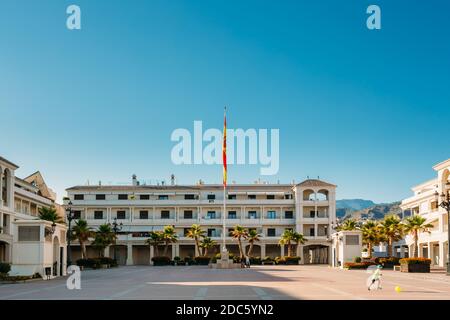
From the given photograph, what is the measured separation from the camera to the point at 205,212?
110000mm

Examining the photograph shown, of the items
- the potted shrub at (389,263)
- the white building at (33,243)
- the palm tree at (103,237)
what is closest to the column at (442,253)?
the potted shrub at (389,263)

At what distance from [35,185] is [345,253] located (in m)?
49.0

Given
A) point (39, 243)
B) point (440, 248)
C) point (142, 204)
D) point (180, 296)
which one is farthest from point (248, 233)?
point (180, 296)

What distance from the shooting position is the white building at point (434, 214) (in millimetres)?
78000

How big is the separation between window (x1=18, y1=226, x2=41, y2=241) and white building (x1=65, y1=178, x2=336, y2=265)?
5847cm

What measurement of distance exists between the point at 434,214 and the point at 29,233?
52949 mm

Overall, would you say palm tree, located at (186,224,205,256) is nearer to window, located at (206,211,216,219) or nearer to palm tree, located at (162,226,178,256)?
palm tree, located at (162,226,178,256)

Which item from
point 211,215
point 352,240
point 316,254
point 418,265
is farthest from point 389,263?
point 211,215

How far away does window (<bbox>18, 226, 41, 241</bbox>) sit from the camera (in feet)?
157

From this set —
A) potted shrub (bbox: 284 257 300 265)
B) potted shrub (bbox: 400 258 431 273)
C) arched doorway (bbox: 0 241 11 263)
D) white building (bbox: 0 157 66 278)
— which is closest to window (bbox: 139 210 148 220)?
potted shrub (bbox: 284 257 300 265)

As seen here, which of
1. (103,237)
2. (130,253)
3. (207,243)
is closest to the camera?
(103,237)

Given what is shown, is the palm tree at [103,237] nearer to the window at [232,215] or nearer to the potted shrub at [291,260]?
the window at [232,215]

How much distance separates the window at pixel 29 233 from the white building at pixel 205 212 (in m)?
58.5

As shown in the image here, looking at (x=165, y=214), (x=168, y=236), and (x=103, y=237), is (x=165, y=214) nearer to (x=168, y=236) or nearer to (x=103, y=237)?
(x=168, y=236)
